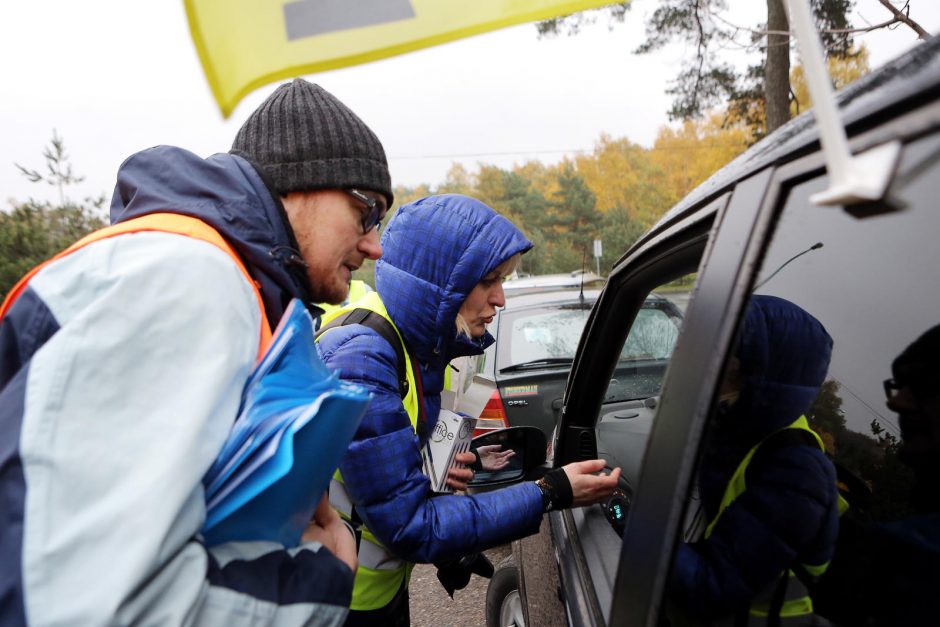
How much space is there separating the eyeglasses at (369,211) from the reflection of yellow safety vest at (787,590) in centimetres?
99

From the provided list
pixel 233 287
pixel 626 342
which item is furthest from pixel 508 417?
pixel 233 287

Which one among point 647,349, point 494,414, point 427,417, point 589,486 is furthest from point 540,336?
point 589,486

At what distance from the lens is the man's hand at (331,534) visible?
3.55 feet

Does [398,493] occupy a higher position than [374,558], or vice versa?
[398,493]

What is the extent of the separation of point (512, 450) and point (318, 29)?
1.61 meters

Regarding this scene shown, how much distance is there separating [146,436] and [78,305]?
0.21 meters

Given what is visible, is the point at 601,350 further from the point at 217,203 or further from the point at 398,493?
the point at 217,203

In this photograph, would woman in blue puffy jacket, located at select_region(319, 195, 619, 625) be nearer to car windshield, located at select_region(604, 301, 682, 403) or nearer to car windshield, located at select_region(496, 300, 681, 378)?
car windshield, located at select_region(604, 301, 682, 403)

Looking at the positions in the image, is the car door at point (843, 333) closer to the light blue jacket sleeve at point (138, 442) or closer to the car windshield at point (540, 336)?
the light blue jacket sleeve at point (138, 442)

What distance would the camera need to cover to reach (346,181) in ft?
4.75

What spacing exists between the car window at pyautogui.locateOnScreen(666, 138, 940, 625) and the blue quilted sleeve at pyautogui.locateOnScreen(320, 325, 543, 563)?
2.06ft

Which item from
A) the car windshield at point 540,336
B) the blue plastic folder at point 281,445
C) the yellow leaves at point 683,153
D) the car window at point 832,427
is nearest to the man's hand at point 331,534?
the blue plastic folder at point 281,445

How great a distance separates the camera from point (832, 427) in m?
0.82

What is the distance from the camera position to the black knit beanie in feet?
4.66
